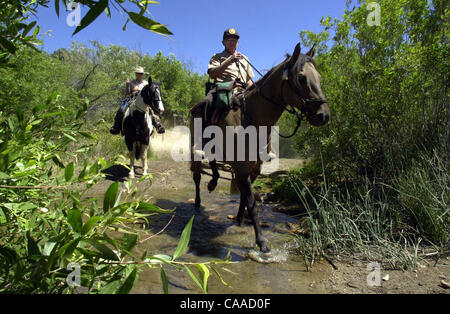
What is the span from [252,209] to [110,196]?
10.4 ft

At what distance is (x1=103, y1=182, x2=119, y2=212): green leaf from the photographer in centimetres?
99

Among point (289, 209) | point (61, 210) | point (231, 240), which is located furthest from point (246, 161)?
point (61, 210)

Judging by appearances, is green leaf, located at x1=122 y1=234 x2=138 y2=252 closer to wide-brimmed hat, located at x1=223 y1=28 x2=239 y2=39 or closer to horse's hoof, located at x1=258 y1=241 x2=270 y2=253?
horse's hoof, located at x1=258 y1=241 x2=270 y2=253


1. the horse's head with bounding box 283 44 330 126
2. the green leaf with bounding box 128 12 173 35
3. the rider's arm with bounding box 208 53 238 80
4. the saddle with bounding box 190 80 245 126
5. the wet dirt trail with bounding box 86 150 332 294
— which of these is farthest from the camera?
the rider's arm with bounding box 208 53 238 80

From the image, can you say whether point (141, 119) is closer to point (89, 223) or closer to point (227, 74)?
point (227, 74)

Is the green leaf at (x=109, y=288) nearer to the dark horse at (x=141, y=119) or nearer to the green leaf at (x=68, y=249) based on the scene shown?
the green leaf at (x=68, y=249)

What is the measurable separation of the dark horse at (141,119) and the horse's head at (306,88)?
4.77 metres

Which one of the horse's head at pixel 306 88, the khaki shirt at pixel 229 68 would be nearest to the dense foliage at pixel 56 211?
the horse's head at pixel 306 88

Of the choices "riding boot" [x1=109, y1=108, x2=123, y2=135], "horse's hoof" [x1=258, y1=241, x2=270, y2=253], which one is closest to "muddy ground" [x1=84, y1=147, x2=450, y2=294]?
"horse's hoof" [x1=258, y1=241, x2=270, y2=253]

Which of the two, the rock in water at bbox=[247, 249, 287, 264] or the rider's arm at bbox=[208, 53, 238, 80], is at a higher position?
the rider's arm at bbox=[208, 53, 238, 80]

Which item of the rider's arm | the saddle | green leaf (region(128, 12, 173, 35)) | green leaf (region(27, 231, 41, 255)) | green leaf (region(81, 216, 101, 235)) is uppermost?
the rider's arm

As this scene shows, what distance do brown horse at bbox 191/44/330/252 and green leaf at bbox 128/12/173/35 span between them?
274 centimetres

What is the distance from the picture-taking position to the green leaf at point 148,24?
1.02 metres

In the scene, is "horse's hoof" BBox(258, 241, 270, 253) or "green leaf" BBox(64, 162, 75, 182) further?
"horse's hoof" BBox(258, 241, 270, 253)
